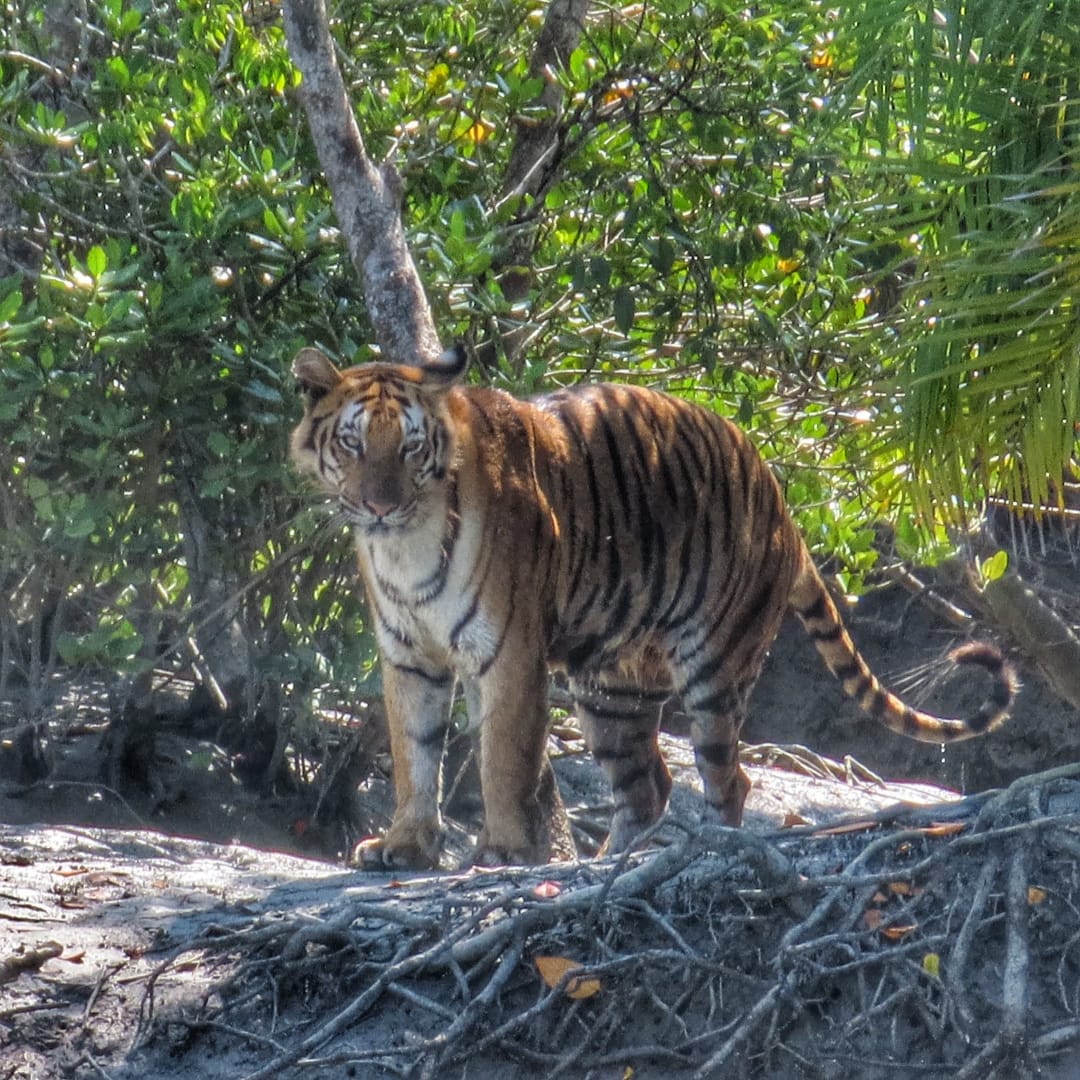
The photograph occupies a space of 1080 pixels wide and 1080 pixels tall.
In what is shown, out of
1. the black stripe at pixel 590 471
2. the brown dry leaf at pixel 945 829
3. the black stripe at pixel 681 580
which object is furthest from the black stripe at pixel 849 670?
the brown dry leaf at pixel 945 829

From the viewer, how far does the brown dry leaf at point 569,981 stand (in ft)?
10.4

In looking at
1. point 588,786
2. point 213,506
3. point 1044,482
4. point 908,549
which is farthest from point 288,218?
point 588,786

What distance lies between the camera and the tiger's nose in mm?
4594

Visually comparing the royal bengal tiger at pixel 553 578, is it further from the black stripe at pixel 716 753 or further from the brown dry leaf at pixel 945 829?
→ the brown dry leaf at pixel 945 829

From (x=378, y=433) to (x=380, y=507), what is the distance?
221mm

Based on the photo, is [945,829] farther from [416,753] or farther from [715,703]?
[715,703]

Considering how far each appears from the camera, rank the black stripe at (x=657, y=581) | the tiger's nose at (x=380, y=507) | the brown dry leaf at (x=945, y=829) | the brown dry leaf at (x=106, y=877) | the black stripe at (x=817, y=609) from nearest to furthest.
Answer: the brown dry leaf at (x=945, y=829), the brown dry leaf at (x=106, y=877), the tiger's nose at (x=380, y=507), the black stripe at (x=657, y=581), the black stripe at (x=817, y=609)

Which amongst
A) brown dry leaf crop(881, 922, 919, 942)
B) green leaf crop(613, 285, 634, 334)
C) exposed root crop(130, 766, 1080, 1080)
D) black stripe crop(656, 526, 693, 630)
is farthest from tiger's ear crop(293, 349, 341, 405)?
brown dry leaf crop(881, 922, 919, 942)

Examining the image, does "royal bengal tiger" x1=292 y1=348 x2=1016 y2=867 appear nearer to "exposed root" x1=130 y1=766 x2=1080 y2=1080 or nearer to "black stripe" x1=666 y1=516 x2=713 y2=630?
"black stripe" x1=666 y1=516 x2=713 y2=630

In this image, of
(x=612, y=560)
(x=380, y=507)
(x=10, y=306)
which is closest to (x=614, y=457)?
(x=612, y=560)

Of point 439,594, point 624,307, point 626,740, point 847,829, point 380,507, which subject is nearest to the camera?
point 847,829

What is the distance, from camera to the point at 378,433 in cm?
466

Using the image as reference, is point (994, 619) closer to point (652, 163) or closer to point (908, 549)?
point (908, 549)

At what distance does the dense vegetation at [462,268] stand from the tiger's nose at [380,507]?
0.79m
